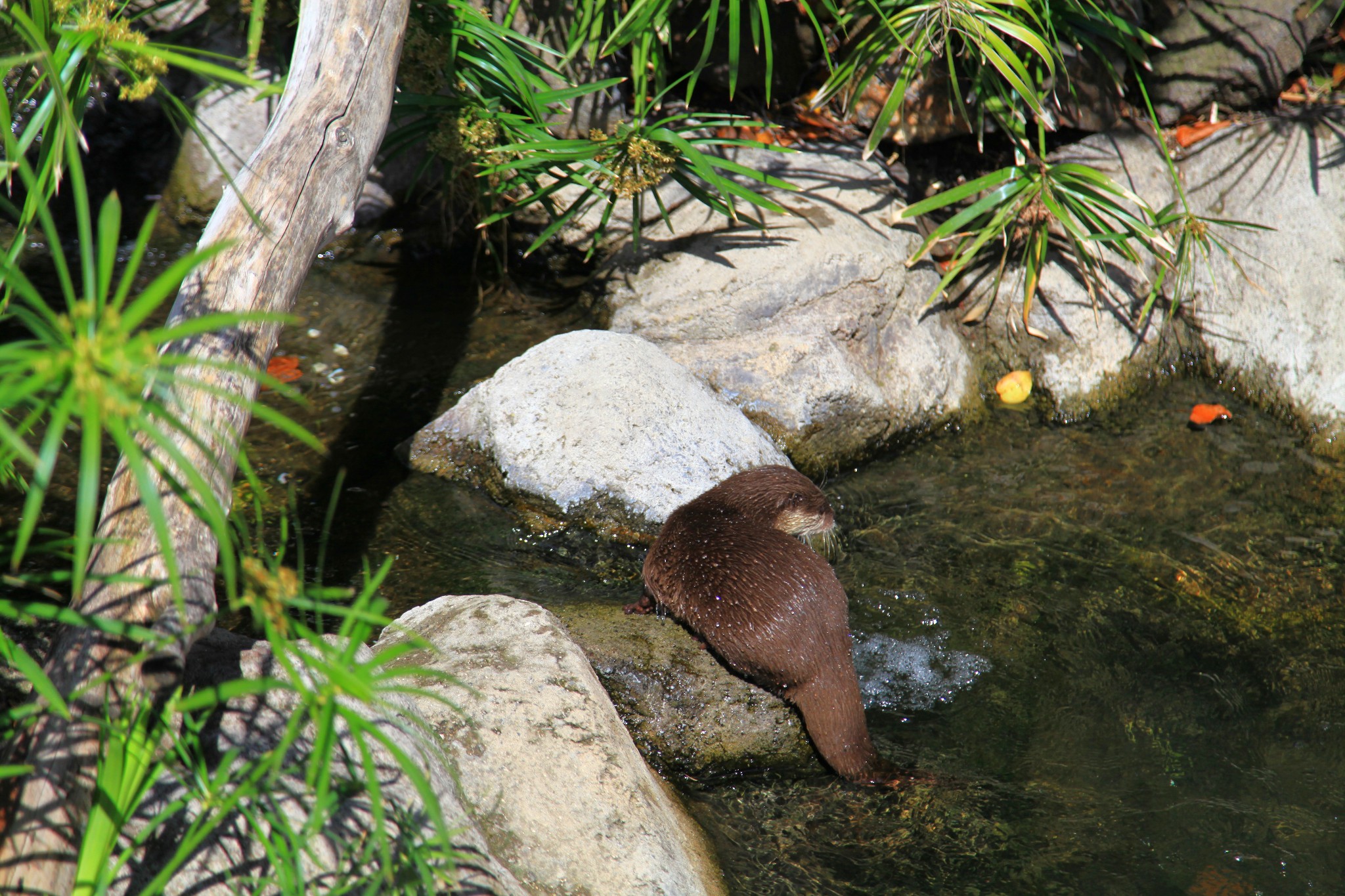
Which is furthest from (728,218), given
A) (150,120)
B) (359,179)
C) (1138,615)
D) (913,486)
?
(150,120)

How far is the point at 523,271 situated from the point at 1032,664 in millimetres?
2693

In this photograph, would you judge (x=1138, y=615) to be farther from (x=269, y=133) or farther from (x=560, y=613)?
(x=269, y=133)

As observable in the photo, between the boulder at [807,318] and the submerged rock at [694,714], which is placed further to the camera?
the boulder at [807,318]

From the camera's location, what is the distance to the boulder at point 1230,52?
4.19 m

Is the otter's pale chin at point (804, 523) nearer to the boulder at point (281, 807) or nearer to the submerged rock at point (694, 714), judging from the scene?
the submerged rock at point (694, 714)

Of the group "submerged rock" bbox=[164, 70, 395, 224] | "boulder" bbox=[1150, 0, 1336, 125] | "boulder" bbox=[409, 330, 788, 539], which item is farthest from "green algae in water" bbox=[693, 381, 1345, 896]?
"submerged rock" bbox=[164, 70, 395, 224]

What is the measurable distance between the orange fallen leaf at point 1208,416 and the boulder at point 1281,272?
0.22m

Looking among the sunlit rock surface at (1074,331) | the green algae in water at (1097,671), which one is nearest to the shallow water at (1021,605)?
the green algae in water at (1097,671)

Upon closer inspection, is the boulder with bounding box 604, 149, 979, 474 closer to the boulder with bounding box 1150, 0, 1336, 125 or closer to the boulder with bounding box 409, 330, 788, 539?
the boulder with bounding box 409, 330, 788, 539

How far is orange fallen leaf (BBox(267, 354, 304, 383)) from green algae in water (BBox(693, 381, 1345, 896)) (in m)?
2.05

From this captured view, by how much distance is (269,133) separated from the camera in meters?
2.13

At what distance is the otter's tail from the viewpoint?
2219 millimetres

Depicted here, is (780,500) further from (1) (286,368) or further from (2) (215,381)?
(1) (286,368)

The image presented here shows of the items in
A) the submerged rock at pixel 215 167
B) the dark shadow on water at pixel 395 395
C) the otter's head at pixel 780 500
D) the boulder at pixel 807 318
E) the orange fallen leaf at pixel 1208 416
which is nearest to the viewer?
the otter's head at pixel 780 500
